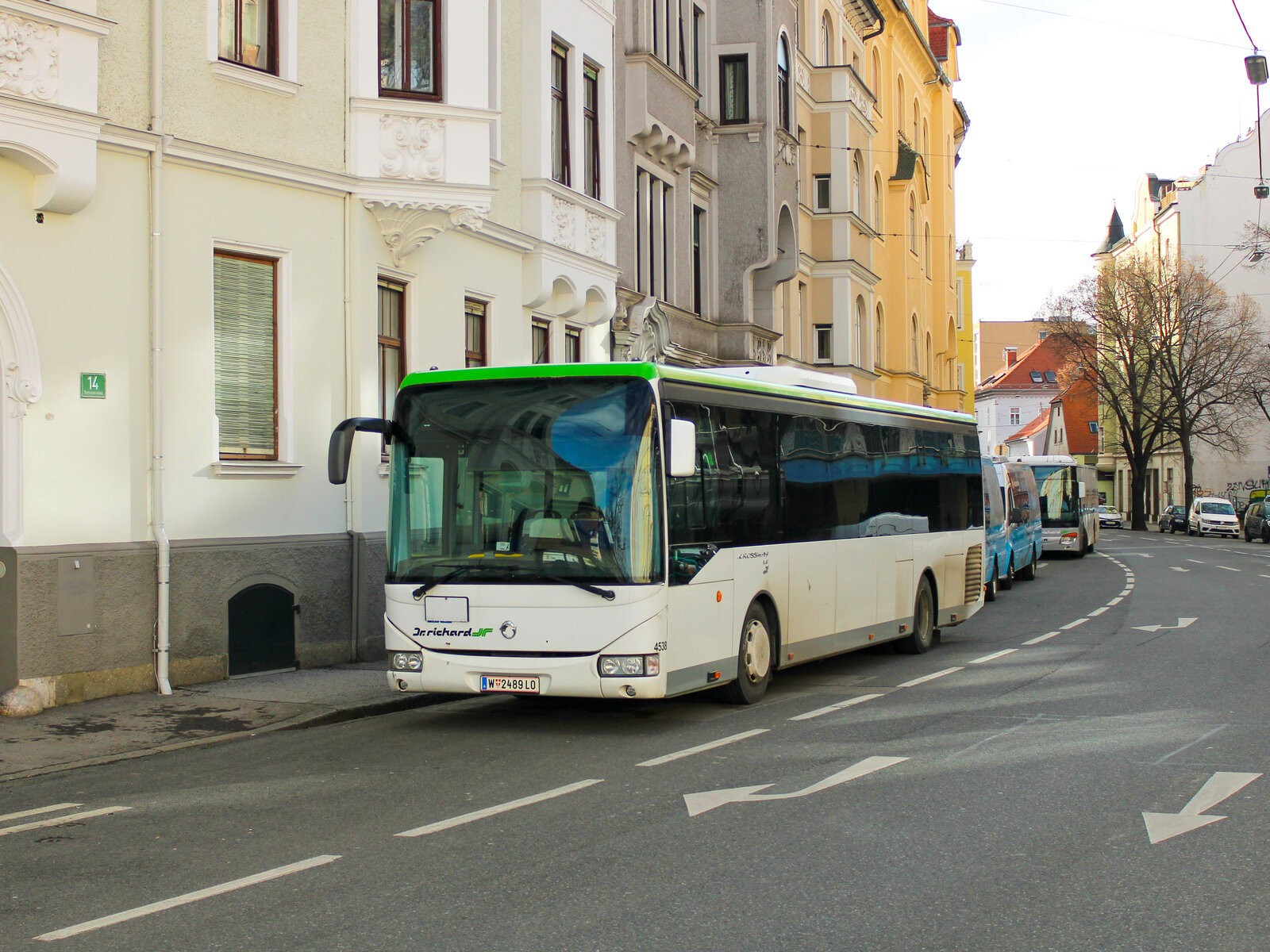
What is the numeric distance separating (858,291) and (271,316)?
28554 millimetres

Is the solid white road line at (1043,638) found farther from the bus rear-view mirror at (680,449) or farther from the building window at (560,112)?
the building window at (560,112)

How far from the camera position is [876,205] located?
45875 mm

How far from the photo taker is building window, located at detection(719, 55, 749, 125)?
1201 inches

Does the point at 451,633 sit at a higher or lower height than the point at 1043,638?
higher

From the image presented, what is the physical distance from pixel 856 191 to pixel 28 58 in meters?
32.6

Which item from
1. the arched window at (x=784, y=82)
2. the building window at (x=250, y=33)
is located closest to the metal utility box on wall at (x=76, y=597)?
the building window at (x=250, y=33)

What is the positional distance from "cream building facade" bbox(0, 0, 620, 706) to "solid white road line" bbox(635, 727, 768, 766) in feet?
18.0

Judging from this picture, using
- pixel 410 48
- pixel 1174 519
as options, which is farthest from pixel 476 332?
pixel 1174 519

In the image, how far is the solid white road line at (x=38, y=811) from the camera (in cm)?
805

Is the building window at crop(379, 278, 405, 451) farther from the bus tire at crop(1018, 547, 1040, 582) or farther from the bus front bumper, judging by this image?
the bus tire at crop(1018, 547, 1040, 582)

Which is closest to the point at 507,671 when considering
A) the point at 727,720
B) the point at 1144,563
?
the point at 727,720

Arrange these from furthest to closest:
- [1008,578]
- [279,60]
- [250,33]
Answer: [1008,578] → [279,60] → [250,33]

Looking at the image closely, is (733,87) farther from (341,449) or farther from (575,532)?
(575,532)

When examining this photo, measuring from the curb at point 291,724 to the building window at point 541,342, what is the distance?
844 cm
